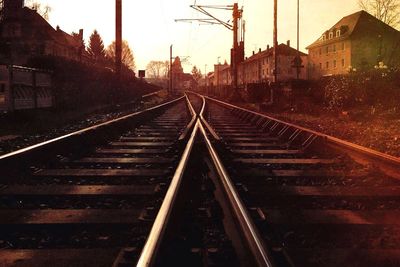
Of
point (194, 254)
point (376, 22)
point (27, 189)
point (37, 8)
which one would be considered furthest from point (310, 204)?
point (376, 22)

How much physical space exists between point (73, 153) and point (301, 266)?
16.5 feet

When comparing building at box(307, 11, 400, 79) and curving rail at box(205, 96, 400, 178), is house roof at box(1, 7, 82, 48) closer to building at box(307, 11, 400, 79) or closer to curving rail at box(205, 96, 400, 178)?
building at box(307, 11, 400, 79)

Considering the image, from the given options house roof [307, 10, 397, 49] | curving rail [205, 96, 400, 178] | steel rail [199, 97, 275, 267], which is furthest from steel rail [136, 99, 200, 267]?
house roof [307, 10, 397, 49]

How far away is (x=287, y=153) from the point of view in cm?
706

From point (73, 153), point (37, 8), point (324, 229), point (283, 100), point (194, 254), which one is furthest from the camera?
point (37, 8)

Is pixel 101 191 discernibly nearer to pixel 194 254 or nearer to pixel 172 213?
pixel 172 213

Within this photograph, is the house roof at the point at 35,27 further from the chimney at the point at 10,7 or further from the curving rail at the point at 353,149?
the curving rail at the point at 353,149

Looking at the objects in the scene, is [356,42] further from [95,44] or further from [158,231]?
[158,231]

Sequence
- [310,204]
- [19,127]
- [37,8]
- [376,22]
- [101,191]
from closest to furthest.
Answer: [310,204] < [101,191] < [19,127] < [37,8] < [376,22]

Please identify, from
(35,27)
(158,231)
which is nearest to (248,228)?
(158,231)

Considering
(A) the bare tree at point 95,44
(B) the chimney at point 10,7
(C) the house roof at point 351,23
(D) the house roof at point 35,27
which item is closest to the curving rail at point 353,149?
(B) the chimney at point 10,7

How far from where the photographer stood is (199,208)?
3436 millimetres

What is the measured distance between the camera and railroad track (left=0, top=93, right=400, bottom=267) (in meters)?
2.64

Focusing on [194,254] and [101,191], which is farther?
[101,191]
